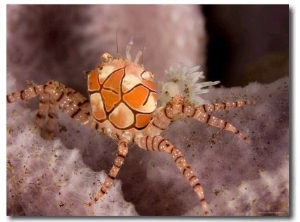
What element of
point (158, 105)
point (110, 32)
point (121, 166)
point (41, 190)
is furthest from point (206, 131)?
point (41, 190)

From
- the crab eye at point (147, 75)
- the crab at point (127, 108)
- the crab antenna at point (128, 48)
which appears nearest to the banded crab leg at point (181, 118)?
the crab at point (127, 108)

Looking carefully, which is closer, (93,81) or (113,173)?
(113,173)

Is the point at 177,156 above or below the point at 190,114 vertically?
below

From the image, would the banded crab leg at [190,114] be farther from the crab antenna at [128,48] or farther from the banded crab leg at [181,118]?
the crab antenna at [128,48]

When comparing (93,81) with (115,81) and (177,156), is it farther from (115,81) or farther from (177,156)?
(177,156)

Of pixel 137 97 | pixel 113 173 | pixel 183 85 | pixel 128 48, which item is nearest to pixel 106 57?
pixel 128 48

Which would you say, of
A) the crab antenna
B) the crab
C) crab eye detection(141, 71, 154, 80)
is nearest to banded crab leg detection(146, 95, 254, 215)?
the crab

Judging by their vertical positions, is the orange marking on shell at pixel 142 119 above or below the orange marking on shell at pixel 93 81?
below

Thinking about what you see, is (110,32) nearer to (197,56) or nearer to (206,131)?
(197,56)
